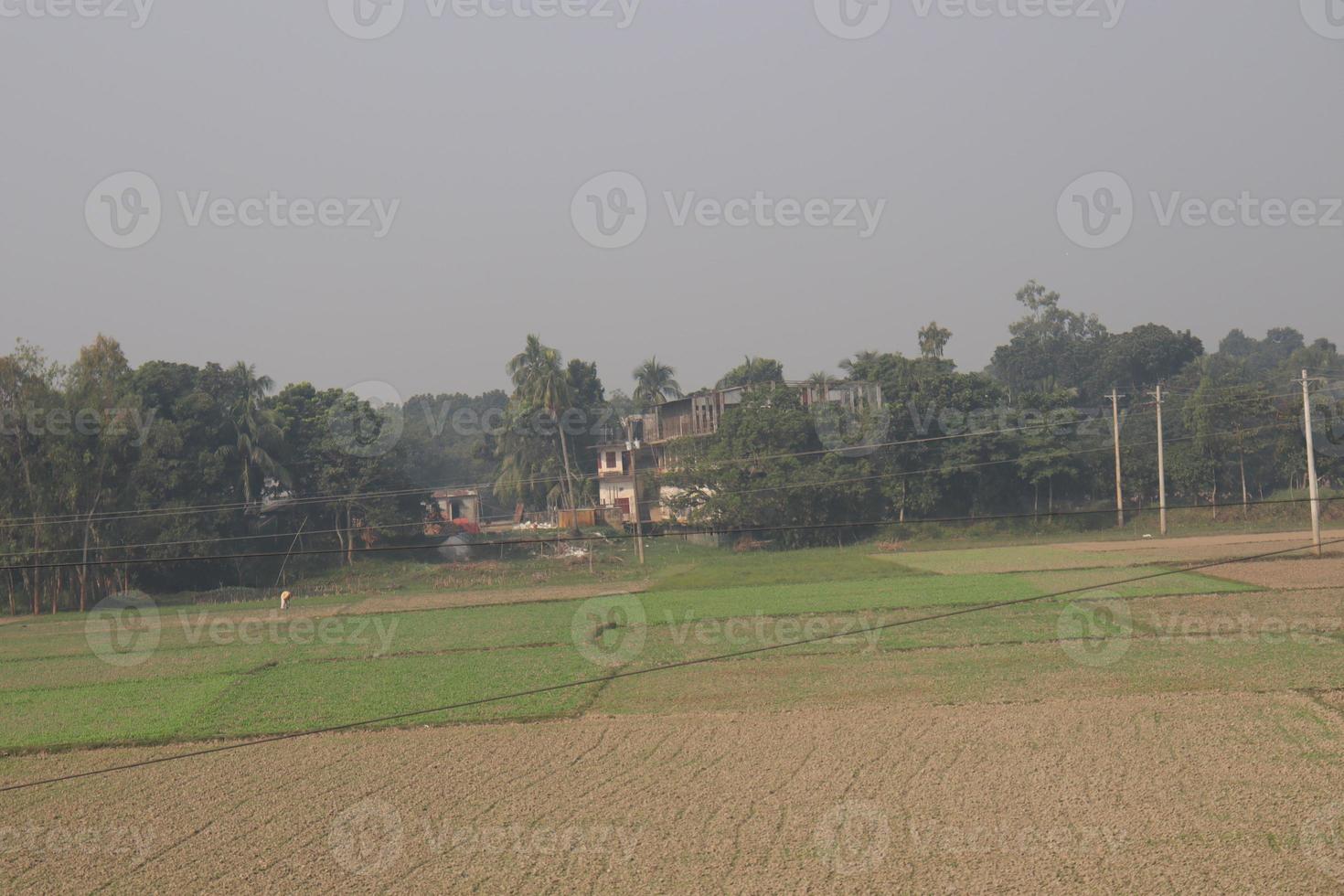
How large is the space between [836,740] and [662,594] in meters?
23.0

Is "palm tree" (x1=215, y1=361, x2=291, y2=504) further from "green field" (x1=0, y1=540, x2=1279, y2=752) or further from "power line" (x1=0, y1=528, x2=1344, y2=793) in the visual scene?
"power line" (x1=0, y1=528, x2=1344, y2=793)

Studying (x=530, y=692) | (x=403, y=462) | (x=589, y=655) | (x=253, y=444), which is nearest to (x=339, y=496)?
(x=253, y=444)

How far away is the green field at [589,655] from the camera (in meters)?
20.0

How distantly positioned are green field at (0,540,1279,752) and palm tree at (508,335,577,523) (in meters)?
18.8

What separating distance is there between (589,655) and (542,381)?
36326 mm

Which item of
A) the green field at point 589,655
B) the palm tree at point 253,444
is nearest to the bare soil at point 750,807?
the green field at point 589,655

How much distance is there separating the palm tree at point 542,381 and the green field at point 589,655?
1882cm

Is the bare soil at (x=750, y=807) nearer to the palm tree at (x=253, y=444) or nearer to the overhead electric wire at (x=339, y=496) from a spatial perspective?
the overhead electric wire at (x=339, y=496)

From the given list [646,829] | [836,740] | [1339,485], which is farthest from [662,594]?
[1339,485]

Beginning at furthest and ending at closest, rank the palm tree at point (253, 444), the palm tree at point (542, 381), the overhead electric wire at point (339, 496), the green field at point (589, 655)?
the palm tree at point (542, 381) → the palm tree at point (253, 444) → the overhead electric wire at point (339, 496) → the green field at point (589, 655)

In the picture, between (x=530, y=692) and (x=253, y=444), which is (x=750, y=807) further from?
(x=253, y=444)

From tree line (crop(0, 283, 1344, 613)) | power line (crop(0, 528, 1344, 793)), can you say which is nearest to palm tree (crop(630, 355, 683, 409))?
tree line (crop(0, 283, 1344, 613))

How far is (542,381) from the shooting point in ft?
199

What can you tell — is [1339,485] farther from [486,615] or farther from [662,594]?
[486,615]
